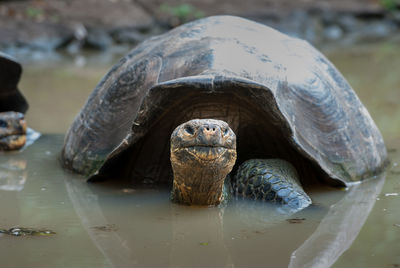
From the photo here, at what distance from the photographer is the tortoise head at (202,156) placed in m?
2.81

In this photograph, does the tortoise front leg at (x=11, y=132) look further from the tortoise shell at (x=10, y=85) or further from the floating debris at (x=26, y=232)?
the floating debris at (x=26, y=232)

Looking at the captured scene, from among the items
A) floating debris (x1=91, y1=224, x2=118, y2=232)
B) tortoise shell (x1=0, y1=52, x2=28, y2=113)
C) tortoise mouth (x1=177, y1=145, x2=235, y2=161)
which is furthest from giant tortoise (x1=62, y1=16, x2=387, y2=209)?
tortoise shell (x1=0, y1=52, x2=28, y2=113)

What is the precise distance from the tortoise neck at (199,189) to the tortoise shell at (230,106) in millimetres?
390

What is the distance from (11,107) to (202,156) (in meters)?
2.87

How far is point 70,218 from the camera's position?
2.97 meters

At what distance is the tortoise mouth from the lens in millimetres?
2842

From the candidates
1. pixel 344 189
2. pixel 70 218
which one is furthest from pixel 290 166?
pixel 70 218

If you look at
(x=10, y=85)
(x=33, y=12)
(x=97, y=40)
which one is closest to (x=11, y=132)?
(x=10, y=85)

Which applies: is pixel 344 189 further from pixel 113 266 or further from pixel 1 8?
pixel 1 8

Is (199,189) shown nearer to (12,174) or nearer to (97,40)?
(12,174)

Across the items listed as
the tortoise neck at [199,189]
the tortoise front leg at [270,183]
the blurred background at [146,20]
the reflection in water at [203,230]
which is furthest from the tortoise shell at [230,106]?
the blurred background at [146,20]

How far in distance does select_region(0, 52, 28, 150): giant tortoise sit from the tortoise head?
76.9 inches

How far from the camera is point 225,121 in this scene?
11.3 feet

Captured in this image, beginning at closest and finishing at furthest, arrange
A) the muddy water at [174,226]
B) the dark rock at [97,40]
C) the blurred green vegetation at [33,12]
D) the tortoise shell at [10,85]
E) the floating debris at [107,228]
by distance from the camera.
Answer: the muddy water at [174,226] → the floating debris at [107,228] → the tortoise shell at [10,85] → the dark rock at [97,40] → the blurred green vegetation at [33,12]
